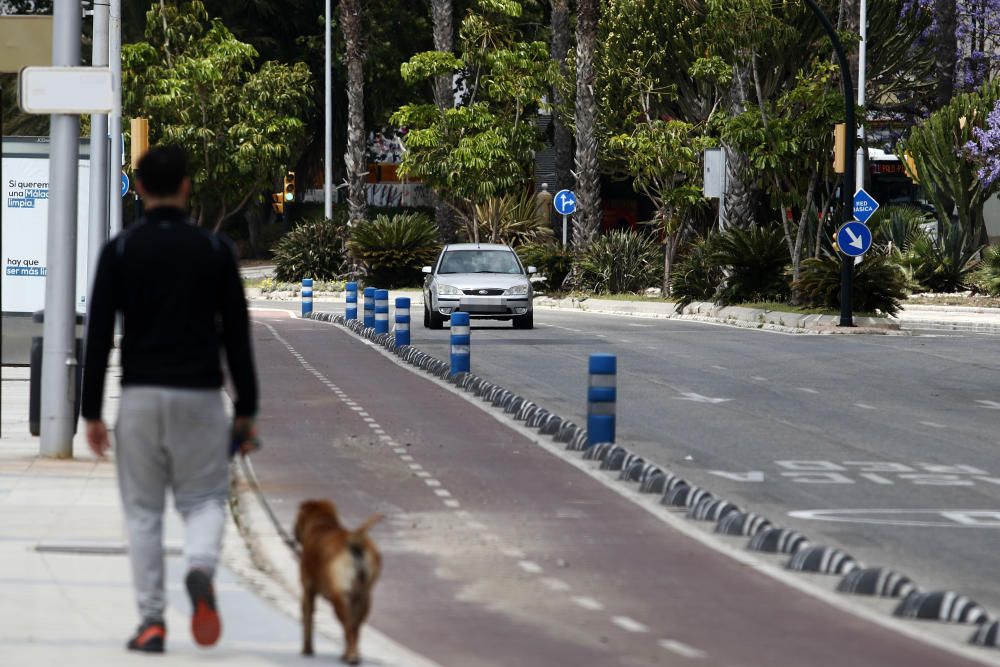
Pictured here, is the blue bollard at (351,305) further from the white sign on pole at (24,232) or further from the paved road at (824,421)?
the white sign on pole at (24,232)

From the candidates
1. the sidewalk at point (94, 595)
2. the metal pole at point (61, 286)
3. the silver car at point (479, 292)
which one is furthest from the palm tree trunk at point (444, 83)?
the sidewalk at point (94, 595)

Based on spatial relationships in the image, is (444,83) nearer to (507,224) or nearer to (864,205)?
(507,224)

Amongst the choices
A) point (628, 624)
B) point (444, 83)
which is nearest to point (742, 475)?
point (628, 624)

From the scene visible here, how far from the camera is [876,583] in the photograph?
30.9 ft

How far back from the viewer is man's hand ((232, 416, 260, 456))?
7357mm

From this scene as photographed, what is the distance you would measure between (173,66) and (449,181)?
1416 centimetres

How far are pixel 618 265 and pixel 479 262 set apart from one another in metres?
11.3

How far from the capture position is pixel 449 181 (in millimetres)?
58031

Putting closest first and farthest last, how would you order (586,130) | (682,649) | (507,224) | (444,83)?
(682,649), (586,130), (507,224), (444,83)

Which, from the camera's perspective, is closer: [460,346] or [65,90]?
[65,90]

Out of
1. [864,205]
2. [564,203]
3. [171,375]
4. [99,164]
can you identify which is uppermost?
[564,203]

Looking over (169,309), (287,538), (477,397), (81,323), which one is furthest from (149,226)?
(477,397)

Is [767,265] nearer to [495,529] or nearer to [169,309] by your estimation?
[495,529]

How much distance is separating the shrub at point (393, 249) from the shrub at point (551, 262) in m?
5.22
